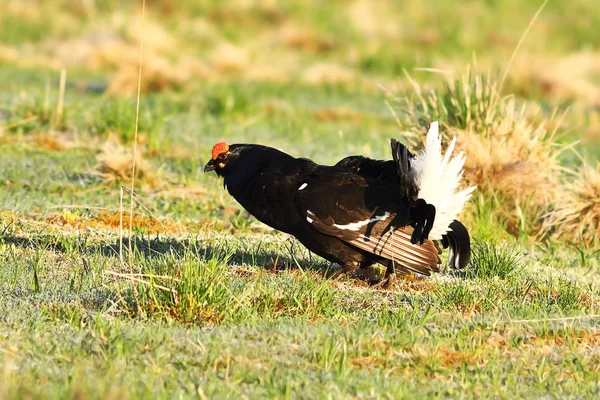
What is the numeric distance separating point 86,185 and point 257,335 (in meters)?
4.54

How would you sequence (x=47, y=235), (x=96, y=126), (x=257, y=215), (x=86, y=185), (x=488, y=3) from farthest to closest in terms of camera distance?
(x=488, y=3), (x=96, y=126), (x=86, y=185), (x=47, y=235), (x=257, y=215)

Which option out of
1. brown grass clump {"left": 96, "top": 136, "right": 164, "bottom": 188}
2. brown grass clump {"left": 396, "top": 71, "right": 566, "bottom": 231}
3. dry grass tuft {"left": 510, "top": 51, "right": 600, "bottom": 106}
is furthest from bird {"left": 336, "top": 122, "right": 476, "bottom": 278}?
dry grass tuft {"left": 510, "top": 51, "right": 600, "bottom": 106}

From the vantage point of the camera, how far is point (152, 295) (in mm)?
5645

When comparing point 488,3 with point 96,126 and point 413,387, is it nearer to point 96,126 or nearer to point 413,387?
point 96,126

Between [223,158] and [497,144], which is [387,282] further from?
[497,144]

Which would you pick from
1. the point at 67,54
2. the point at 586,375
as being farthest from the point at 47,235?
the point at 67,54

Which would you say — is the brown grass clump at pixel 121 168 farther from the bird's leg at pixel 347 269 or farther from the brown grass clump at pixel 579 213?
the brown grass clump at pixel 579 213

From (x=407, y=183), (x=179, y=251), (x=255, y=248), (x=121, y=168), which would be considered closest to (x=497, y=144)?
(x=255, y=248)

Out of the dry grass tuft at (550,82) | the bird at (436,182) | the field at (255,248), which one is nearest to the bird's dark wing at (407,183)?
the bird at (436,182)

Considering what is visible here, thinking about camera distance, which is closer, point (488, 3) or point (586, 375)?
point (586, 375)

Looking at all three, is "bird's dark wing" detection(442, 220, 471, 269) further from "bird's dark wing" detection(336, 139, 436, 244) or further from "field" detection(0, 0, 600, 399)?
"bird's dark wing" detection(336, 139, 436, 244)

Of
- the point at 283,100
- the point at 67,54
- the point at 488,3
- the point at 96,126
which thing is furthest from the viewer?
the point at 488,3

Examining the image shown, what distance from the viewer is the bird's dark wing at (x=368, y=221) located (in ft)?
21.5

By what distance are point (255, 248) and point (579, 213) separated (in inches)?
120
